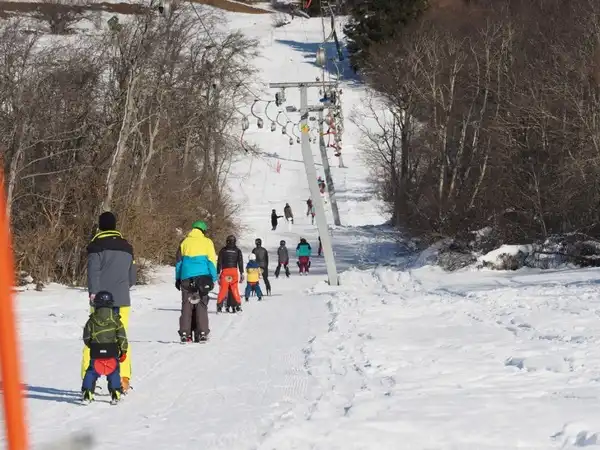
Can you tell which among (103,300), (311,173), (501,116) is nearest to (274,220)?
(501,116)

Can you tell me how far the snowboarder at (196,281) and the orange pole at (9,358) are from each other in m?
10.8

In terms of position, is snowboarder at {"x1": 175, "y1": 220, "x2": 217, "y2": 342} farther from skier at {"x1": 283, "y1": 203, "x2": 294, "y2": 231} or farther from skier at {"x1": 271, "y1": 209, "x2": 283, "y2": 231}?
skier at {"x1": 283, "y1": 203, "x2": 294, "y2": 231}

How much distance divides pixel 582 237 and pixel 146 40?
44.3 feet

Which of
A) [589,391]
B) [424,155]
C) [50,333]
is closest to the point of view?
[589,391]

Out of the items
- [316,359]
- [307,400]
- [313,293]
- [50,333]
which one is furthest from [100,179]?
[307,400]

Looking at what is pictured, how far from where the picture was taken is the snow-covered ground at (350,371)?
6645 millimetres

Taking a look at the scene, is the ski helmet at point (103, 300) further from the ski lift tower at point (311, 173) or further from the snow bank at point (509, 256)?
the snow bank at point (509, 256)

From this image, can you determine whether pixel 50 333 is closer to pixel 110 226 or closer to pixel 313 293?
pixel 110 226

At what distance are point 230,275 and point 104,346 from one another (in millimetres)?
10521

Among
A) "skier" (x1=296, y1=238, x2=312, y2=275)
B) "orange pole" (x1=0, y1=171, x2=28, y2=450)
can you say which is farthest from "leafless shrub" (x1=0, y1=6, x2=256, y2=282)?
"orange pole" (x1=0, y1=171, x2=28, y2=450)

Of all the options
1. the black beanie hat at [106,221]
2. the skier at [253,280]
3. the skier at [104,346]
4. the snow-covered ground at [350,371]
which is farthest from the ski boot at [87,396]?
the skier at [253,280]

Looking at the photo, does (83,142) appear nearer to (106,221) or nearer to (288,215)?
(106,221)

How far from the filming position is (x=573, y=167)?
84.0 feet

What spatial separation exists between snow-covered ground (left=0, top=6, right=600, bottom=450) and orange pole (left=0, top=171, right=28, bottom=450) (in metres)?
4.38
